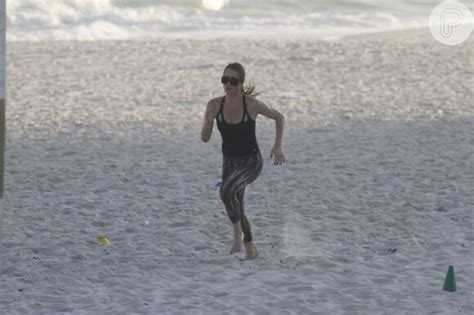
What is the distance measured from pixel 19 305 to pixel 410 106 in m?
8.56

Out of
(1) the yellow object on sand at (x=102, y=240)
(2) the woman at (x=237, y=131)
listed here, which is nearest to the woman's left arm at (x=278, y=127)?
(2) the woman at (x=237, y=131)

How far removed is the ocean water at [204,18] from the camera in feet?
90.6

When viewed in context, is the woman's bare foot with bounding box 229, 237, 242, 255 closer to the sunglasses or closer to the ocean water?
the sunglasses

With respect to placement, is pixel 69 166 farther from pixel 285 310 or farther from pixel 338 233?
pixel 285 310

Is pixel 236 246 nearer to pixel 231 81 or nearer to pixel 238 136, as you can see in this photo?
pixel 238 136

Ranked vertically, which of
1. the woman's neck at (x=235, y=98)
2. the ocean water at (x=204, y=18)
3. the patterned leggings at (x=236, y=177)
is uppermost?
the ocean water at (x=204, y=18)

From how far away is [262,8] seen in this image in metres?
32.3

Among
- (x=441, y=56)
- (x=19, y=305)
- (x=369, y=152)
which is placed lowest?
(x=19, y=305)

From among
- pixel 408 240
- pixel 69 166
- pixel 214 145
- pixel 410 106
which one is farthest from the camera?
pixel 410 106

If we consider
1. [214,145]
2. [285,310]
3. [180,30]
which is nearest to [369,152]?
[214,145]

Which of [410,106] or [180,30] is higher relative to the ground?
[180,30]

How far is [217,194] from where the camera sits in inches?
422

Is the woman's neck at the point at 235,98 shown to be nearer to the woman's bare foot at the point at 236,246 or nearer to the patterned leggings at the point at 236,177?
the patterned leggings at the point at 236,177

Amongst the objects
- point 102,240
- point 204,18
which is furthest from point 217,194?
point 204,18
